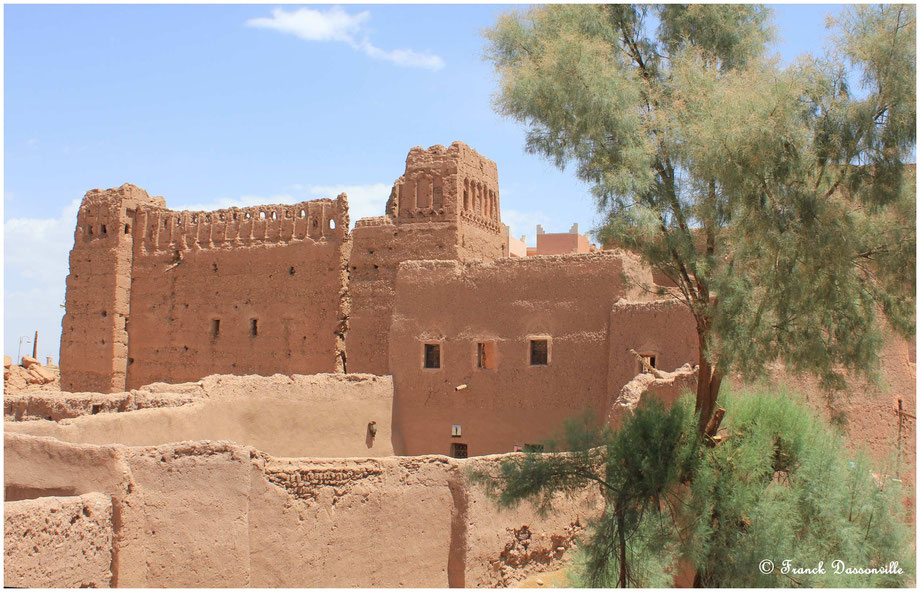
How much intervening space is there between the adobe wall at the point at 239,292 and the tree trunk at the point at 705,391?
11699 millimetres

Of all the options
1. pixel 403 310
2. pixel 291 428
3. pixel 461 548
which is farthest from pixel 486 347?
pixel 461 548

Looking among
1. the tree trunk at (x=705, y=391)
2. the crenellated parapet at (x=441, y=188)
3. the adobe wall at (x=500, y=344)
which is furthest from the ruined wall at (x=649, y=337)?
the crenellated parapet at (x=441, y=188)

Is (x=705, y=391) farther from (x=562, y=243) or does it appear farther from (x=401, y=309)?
(x=562, y=243)

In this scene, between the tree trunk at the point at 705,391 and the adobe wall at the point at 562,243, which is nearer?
the tree trunk at the point at 705,391

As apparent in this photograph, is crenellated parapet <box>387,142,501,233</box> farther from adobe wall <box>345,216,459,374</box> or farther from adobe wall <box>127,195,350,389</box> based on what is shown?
adobe wall <box>127,195,350,389</box>

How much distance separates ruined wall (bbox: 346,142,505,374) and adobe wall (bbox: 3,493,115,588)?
Answer: 11383 mm

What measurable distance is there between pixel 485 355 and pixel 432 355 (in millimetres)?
1108

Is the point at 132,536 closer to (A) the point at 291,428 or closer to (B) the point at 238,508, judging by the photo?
(B) the point at 238,508

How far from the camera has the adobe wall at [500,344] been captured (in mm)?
16250

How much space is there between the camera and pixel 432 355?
1795cm

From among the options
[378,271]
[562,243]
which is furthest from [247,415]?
[562,243]

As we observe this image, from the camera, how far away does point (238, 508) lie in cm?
962

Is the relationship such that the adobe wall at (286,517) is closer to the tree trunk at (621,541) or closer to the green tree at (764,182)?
the tree trunk at (621,541)

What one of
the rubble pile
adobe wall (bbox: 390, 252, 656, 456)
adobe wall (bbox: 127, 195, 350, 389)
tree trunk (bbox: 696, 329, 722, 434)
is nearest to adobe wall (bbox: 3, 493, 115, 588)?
tree trunk (bbox: 696, 329, 722, 434)
